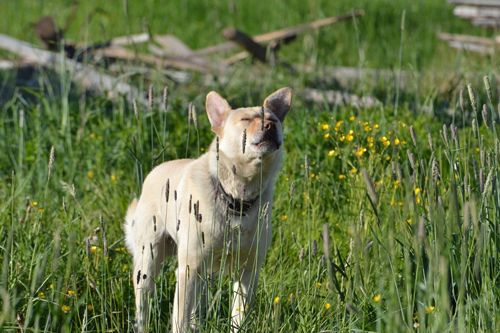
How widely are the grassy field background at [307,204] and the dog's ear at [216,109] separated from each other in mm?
303

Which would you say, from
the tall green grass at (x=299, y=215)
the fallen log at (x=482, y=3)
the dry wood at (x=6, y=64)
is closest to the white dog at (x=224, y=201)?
the tall green grass at (x=299, y=215)

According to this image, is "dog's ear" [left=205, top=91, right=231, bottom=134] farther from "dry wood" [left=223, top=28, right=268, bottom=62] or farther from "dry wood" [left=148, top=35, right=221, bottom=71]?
"dry wood" [left=148, top=35, right=221, bottom=71]

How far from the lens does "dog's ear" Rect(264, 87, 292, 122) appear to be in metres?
4.64

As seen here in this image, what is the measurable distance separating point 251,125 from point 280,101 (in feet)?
1.48

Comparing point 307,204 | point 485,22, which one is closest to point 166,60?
point 307,204

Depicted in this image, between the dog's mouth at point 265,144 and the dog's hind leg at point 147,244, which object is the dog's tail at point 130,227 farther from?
the dog's mouth at point 265,144

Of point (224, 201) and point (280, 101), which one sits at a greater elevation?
point (280, 101)

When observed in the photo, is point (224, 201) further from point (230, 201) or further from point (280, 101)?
point (280, 101)

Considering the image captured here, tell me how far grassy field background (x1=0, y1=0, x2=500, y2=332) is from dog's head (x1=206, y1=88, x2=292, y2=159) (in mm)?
302

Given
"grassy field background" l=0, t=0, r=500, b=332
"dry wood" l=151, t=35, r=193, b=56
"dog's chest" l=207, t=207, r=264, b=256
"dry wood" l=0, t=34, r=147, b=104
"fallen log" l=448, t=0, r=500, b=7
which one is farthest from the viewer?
"fallen log" l=448, t=0, r=500, b=7

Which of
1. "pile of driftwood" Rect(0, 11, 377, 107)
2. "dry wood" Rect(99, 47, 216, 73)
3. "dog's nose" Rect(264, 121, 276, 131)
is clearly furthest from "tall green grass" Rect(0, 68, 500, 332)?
"dry wood" Rect(99, 47, 216, 73)

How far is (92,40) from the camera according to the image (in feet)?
39.2

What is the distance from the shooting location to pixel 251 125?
4.26 m

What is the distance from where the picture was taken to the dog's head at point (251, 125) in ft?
13.8
